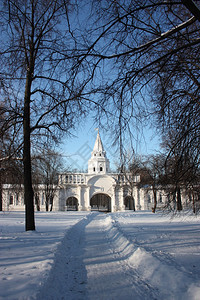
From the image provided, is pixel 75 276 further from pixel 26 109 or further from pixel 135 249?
pixel 26 109

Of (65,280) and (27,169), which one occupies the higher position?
(27,169)

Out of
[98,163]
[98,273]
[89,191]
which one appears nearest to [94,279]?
[98,273]

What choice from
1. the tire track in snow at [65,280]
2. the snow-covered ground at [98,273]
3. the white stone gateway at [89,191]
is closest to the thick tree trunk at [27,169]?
the snow-covered ground at [98,273]

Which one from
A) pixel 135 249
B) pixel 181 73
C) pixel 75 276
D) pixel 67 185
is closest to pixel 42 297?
pixel 75 276

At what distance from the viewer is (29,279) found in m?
4.55

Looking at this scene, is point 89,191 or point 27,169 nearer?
point 27,169

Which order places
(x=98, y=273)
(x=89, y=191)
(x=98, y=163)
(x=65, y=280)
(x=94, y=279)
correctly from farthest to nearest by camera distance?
1. (x=98, y=163)
2. (x=89, y=191)
3. (x=98, y=273)
4. (x=94, y=279)
5. (x=65, y=280)

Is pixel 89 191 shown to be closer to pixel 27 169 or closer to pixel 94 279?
pixel 27 169

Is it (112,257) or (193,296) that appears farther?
(112,257)

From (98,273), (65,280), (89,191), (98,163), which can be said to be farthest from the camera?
(98,163)

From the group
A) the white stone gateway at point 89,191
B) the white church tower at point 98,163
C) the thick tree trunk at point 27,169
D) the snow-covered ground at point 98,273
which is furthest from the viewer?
the white church tower at point 98,163

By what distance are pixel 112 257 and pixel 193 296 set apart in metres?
3.44

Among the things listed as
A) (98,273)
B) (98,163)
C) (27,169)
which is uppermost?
(98,163)

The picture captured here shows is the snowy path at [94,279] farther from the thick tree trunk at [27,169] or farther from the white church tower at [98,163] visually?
the white church tower at [98,163]
